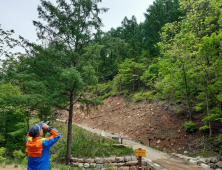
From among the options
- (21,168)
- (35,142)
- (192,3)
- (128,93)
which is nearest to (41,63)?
(21,168)

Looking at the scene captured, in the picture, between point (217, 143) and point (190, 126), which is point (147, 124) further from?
point (217, 143)

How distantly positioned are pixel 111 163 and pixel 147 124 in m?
7.38

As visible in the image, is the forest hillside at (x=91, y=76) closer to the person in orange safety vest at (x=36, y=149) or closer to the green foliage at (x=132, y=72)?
the person in orange safety vest at (x=36, y=149)

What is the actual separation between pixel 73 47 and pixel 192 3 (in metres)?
10.1

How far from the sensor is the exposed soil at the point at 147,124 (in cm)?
1141

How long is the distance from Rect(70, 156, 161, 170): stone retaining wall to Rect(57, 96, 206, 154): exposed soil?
2747 mm

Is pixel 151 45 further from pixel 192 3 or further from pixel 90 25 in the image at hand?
pixel 90 25

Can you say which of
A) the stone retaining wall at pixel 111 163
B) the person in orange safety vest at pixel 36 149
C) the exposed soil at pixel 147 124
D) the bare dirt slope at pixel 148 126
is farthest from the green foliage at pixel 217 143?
the person in orange safety vest at pixel 36 149

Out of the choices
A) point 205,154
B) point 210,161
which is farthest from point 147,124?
point 210,161

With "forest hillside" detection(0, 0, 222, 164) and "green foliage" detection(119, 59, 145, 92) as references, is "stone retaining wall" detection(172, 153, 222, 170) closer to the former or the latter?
"forest hillside" detection(0, 0, 222, 164)

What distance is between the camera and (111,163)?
8.22 meters

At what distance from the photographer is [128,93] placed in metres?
21.2

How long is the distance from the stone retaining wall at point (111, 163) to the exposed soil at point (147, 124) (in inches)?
108

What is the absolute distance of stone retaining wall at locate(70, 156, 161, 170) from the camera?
26.7 ft
